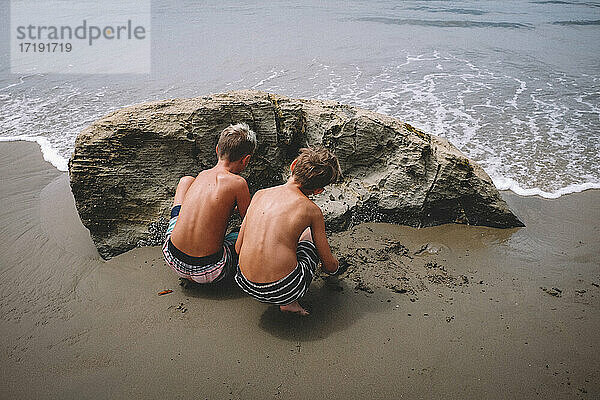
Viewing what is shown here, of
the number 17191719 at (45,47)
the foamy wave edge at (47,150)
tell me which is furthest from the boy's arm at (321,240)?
the number 17191719 at (45,47)

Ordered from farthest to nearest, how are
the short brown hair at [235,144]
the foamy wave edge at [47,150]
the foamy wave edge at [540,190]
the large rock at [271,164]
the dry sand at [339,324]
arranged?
the foamy wave edge at [47,150], the foamy wave edge at [540,190], the large rock at [271,164], the short brown hair at [235,144], the dry sand at [339,324]

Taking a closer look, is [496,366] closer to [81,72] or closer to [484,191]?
[484,191]

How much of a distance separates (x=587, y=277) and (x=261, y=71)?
7.66 metres

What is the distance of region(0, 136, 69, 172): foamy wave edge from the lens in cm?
491

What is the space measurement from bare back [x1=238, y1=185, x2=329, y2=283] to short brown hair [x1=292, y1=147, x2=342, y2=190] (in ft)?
0.32

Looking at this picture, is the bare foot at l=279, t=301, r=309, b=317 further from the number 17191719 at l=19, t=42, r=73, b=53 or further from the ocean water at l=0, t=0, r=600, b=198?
the number 17191719 at l=19, t=42, r=73, b=53

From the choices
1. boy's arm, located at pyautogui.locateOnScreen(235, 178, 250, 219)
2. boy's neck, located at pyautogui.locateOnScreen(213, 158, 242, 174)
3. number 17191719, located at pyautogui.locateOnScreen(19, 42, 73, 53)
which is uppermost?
number 17191719, located at pyautogui.locateOnScreen(19, 42, 73, 53)

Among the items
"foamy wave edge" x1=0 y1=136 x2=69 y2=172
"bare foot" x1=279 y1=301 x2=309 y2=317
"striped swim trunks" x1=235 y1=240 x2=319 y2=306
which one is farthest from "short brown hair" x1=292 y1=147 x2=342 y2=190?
"foamy wave edge" x1=0 y1=136 x2=69 y2=172

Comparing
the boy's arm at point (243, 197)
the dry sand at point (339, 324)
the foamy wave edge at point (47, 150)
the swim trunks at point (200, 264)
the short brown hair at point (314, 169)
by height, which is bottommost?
the dry sand at point (339, 324)

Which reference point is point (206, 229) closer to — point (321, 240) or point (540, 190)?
point (321, 240)

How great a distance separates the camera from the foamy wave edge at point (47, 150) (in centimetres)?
491

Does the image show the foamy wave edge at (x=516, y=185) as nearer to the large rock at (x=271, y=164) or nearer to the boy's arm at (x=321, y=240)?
the large rock at (x=271, y=164)

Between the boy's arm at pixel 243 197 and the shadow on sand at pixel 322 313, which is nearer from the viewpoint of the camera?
the shadow on sand at pixel 322 313

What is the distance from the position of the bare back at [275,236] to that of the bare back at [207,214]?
28 centimetres
